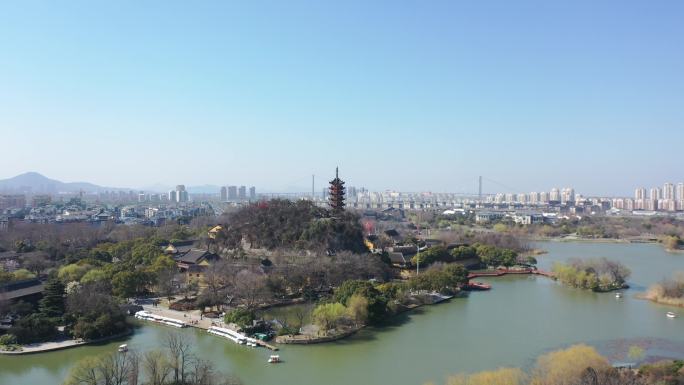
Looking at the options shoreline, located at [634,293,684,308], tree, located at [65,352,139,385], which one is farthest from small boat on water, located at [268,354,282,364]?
shoreline, located at [634,293,684,308]

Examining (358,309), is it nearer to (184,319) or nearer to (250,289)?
(250,289)

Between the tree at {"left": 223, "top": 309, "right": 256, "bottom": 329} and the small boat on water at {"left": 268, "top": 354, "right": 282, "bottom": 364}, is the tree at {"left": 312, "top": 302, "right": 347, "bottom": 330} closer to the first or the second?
the tree at {"left": 223, "top": 309, "right": 256, "bottom": 329}

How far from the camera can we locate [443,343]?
9.98m

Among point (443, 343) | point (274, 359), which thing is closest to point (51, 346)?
point (274, 359)

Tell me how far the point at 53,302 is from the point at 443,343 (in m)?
7.67

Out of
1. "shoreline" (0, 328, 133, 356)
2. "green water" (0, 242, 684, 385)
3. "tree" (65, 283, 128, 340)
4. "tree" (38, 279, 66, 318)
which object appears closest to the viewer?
"green water" (0, 242, 684, 385)

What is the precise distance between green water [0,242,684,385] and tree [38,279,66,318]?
5.14 ft

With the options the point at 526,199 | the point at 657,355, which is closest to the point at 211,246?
the point at 657,355

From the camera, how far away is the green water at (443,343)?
8.37 meters

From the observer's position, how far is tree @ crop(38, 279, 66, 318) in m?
10.4

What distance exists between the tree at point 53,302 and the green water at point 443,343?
1566 mm

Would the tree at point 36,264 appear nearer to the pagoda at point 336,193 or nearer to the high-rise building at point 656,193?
the pagoda at point 336,193

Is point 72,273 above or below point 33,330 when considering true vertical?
above

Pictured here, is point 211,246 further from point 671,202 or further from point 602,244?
point 671,202
